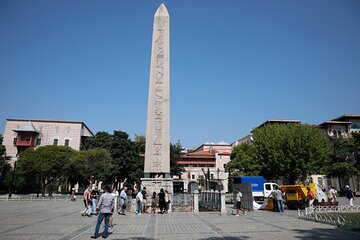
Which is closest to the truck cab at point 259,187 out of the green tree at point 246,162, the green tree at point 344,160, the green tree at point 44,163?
the green tree at point 246,162

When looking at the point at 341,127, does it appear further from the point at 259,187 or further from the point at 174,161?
the point at 259,187

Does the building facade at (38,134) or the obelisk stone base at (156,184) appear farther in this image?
the building facade at (38,134)

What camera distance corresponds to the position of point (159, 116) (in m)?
16.3

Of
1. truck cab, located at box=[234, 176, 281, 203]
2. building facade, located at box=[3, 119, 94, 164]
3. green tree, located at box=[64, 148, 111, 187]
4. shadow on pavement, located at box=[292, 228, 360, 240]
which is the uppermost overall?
building facade, located at box=[3, 119, 94, 164]

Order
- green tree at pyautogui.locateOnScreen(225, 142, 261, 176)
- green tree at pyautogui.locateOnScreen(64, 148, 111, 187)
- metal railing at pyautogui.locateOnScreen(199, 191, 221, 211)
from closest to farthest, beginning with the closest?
metal railing at pyautogui.locateOnScreen(199, 191, 221, 211), green tree at pyautogui.locateOnScreen(225, 142, 261, 176), green tree at pyautogui.locateOnScreen(64, 148, 111, 187)

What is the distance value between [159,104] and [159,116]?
0.76 metres

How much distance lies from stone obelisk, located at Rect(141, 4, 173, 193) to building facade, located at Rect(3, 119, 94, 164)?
43.7 m

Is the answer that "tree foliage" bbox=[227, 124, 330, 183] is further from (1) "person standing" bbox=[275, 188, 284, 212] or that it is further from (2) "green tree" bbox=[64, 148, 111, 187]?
(2) "green tree" bbox=[64, 148, 111, 187]

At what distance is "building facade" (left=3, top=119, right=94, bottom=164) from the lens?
171 feet

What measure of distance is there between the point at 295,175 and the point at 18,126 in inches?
2051

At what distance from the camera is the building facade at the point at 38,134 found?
52.2 meters

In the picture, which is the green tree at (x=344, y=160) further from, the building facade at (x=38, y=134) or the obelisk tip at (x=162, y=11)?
the building facade at (x=38, y=134)

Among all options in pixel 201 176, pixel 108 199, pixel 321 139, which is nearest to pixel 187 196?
pixel 108 199

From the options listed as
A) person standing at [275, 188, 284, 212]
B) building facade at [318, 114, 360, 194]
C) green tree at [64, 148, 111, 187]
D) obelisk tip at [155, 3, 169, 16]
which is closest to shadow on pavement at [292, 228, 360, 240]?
person standing at [275, 188, 284, 212]
